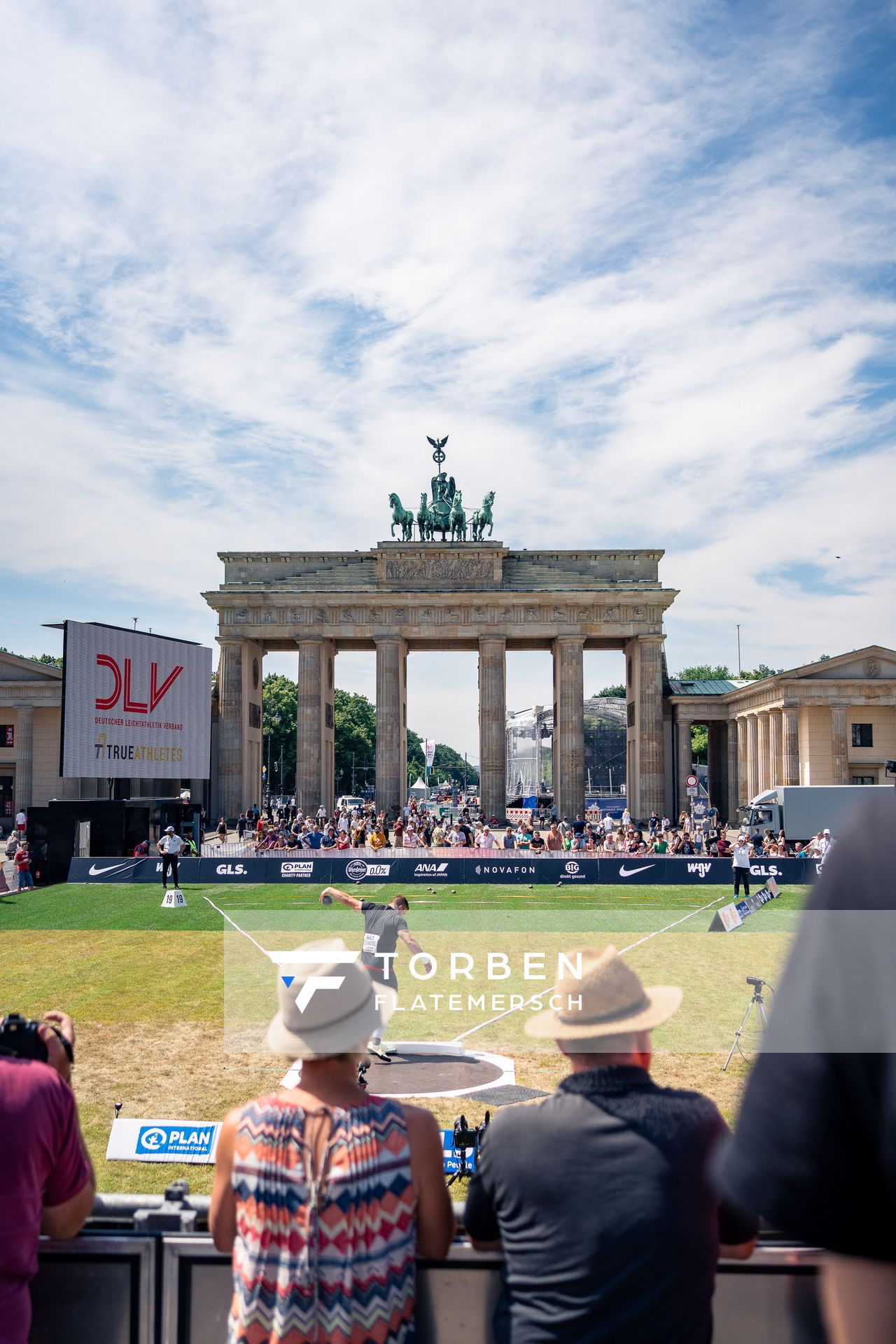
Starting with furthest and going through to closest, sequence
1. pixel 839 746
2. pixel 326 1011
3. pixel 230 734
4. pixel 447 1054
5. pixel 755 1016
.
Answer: pixel 230 734 < pixel 839 746 < pixel 755 1016 < pixel 447 1054 < pixel 326 1011

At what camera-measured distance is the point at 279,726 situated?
12356cm

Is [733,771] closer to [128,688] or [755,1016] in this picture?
[128,688]

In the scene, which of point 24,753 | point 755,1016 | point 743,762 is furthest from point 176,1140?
point 743,762

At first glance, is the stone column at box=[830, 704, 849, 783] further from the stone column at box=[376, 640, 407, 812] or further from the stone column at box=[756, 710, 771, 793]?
the stone column at box=[376, 640, 407, 812]

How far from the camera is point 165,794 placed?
67500 millimetres

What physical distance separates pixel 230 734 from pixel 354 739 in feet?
219

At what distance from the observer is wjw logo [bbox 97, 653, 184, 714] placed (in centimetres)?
3744

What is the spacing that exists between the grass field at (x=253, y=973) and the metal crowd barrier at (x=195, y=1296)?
4957 millimetres

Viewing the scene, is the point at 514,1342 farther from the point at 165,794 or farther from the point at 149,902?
Answer: the point at 165,794

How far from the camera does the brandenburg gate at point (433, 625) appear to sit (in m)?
72.4

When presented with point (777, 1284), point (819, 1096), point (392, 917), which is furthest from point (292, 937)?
point (819, 1096)

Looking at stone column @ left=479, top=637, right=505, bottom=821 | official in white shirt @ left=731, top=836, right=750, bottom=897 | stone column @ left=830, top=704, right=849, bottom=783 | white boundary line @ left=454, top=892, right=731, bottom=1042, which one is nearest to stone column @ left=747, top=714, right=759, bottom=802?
stone column @ left=830, top=704, right=849, bottom=783

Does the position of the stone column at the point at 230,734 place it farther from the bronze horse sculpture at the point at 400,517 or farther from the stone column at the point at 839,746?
the stone column at the point at 839,746

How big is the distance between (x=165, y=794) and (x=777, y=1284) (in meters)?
67.1
